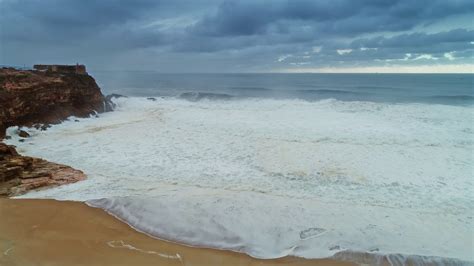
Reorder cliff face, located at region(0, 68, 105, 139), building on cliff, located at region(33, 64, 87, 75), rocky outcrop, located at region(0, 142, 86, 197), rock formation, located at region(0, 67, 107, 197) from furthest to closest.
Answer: building on cliff, located at region(33, 64, 87, 75)
cliff face, located at region(0, 68, 105, 139)
rock formation, located at region(0, 67, 107, 197)
rocky outcrop, located at region(0, 142, 86, 197)

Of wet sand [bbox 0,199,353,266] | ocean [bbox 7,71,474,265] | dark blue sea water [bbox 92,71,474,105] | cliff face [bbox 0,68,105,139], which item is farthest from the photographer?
dark blue sea water [bbox 92,71,474,105]

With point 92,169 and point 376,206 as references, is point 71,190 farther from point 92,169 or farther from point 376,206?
point 376,206

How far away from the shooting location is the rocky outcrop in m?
6.89

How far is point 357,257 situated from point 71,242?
4.06 metres

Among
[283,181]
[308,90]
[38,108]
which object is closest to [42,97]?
[38,108]

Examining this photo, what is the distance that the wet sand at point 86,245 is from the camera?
4426mm

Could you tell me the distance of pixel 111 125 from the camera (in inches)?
538

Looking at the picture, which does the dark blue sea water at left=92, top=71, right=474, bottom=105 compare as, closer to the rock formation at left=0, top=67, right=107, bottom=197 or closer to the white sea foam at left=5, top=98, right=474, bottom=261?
the rock formation at left=0, top=67, right=107, bottom=197

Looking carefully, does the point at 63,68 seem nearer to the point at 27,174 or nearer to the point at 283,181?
the point at 27,174

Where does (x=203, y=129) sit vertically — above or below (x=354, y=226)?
above

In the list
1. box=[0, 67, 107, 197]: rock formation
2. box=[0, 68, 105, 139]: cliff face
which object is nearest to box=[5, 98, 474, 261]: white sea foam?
box=[0, 67, 107, 197]: rock formation

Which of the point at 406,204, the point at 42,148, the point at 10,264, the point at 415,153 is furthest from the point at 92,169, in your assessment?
the point at 415,153

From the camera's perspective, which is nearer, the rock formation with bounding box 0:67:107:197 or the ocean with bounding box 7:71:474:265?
the ocean with bounding box 7:71:474:265

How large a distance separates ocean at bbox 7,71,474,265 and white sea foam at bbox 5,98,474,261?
0.03 m
